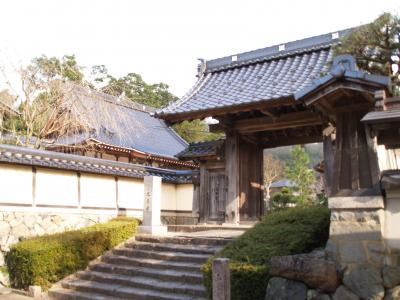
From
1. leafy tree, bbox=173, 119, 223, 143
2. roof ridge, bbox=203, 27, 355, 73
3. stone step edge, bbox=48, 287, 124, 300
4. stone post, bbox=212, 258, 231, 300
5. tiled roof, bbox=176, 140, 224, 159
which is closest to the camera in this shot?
stone post, bbox=212, 258, 231, 300

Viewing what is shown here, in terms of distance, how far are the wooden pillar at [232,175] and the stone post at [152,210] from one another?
2106 mm

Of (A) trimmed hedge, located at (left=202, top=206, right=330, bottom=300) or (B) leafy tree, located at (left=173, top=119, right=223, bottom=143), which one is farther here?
(B) leafy tree, located at (left=173, top=119, right=223, bottom=143)

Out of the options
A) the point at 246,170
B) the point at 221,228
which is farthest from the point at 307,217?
the point at 246,170

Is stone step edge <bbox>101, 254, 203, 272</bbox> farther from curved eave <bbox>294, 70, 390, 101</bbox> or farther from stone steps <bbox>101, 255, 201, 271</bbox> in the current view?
curved eave <bbox>294, 70, 390, 101</bbox>

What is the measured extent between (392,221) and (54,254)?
7650 millimetres

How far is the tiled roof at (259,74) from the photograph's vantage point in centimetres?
1212

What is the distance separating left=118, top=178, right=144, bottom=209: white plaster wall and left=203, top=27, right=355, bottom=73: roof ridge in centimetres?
521

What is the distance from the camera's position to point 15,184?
11.0 metres

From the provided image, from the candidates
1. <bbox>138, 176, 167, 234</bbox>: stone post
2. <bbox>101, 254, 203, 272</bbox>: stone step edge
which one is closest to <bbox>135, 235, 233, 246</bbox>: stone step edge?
<bbox>138, 176, 167, 234</bbox>: stone post

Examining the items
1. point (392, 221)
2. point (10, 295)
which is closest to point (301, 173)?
point (10, 295)

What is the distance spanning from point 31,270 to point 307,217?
253 inches

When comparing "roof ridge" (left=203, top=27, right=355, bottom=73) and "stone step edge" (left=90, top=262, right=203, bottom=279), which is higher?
"roof ridge" (left=203, top=27, right=355, bottom=73)

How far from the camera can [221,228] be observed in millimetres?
12266

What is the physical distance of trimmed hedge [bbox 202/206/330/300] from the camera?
255 inches
